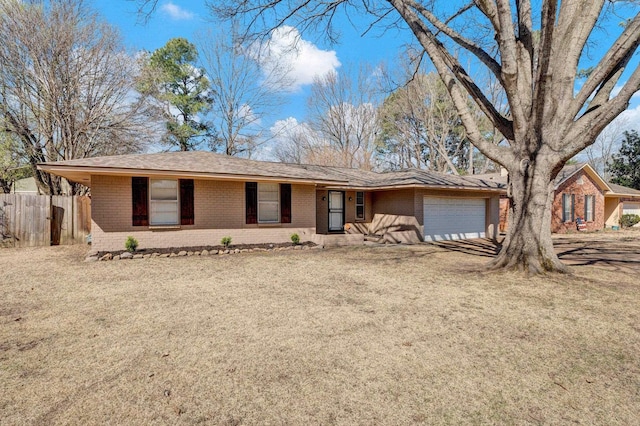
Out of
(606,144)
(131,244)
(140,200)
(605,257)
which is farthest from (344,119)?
(606,144)

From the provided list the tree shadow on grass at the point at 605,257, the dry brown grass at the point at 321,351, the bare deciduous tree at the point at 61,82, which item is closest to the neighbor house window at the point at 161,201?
the dry brown grass at the point at 321,351

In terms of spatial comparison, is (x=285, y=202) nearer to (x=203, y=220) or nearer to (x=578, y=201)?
(x=203, y=220)

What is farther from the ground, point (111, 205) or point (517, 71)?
point (517, 71)

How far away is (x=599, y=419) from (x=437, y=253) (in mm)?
8269

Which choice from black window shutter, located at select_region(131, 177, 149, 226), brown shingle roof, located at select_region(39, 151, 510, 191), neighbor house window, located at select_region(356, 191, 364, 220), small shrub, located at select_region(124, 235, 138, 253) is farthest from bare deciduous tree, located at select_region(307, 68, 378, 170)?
small shrub, located at select_region(124, 235, 138, 253)

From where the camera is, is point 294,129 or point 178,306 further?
point 294,129

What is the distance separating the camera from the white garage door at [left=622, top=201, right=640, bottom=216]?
73.8ft

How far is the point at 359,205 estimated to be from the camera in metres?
15.6

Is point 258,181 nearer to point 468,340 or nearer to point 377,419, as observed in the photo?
point 468,340

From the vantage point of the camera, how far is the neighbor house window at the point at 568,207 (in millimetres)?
18375

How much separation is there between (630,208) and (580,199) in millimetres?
8109

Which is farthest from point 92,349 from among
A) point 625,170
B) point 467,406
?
point 625,170

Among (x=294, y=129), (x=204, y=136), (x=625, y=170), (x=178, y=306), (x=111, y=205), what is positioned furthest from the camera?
(x=294, y=129)

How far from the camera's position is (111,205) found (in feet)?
31.1
